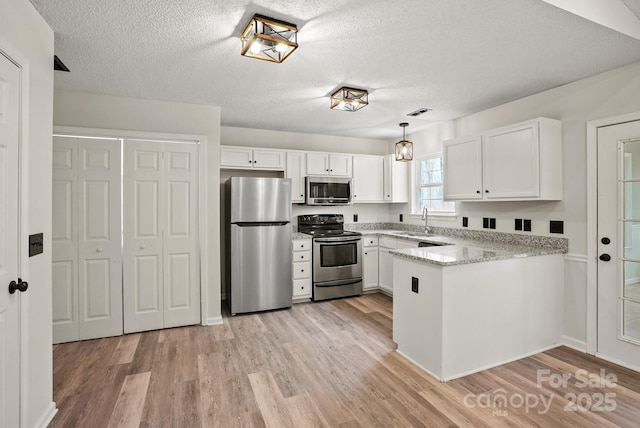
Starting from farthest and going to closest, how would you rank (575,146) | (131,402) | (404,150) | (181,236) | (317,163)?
(317,163) < (404,150) < (181,236) < (575,146) < (131,402)

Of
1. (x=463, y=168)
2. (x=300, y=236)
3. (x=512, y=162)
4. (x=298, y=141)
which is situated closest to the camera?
(x=512, y=162)

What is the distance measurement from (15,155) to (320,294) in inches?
137

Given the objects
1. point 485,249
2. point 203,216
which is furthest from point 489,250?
point 203,216

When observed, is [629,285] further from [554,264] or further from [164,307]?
[164,307]

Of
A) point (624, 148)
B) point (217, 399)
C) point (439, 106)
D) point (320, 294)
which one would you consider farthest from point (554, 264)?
A: point (217, 399)

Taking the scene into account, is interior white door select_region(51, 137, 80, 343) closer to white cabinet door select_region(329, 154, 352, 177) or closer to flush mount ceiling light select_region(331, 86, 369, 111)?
flush mount ceiling light select_region(331, 86, 369, 111)

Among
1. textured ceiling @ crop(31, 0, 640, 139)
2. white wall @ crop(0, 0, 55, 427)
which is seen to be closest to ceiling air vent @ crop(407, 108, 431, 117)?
textured ceiling @ crop(31, 0, 640, 139)

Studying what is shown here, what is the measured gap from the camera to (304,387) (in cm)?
235

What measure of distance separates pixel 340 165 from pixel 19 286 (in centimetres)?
391

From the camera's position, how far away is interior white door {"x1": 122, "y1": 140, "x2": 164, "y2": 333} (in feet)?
10.9

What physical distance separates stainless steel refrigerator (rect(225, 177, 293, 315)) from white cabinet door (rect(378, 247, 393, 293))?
1415 mm

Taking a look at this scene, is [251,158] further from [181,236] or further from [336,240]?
[336,240]

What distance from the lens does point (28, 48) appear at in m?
1.79

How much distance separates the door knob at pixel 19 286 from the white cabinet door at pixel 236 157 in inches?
109
